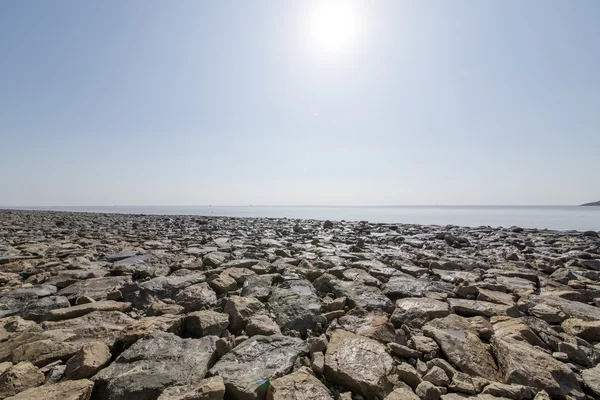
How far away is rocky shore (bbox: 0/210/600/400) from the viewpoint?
6.48 feet

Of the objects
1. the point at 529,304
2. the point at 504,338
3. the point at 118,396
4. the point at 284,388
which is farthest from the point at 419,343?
the point at 118,396

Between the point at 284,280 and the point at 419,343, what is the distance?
7.42 feet

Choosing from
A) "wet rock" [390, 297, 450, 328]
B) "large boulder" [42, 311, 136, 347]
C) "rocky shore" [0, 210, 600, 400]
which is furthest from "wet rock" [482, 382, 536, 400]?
"large boulder" [42, 311, 136, 347]

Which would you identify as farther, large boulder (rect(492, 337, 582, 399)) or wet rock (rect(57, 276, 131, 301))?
wet rock (rect(57, 276, 131, 301))

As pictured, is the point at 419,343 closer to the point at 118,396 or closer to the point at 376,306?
the point at 376,306

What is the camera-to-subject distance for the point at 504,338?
2611 millimetres

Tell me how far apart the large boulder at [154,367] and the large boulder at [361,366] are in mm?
1004

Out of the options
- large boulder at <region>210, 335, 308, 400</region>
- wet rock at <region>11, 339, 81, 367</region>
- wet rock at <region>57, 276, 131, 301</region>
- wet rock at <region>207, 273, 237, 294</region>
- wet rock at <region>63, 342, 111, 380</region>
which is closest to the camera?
large boulder at <region>210, 335, 308, 400</region>

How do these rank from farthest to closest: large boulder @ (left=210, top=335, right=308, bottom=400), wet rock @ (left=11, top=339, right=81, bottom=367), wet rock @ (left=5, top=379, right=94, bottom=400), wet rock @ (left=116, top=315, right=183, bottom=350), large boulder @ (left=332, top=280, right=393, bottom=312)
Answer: large boulder @ (left=332, top=280, right=393, bottom=312)
wet rock @ (left=116, top=315, right=183, bottom=350)
wet rock @ (left=11, top=339, right=81, bottom=367)
large boulder @ (left=210, top=335, right=308, bottom=400)
wet rock @ (left=5, top=379, right=94, bottom=400)

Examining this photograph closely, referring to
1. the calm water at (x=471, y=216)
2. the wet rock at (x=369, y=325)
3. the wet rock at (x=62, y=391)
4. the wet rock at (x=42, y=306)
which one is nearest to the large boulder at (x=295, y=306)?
the wet rock at (x=369, y=325)

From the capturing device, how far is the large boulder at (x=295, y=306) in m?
3.05

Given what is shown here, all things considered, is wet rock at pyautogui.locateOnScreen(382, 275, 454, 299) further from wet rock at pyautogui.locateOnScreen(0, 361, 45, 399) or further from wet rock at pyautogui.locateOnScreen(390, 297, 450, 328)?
wet rock at pyautogui.locateOnScreen(0, 361, 45, 399)

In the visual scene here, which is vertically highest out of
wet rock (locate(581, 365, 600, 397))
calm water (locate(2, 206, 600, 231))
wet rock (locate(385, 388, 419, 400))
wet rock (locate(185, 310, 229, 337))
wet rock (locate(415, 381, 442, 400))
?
wet rock (locate(185, 310, 229, 337))

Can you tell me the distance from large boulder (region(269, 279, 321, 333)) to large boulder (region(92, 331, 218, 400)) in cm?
85
